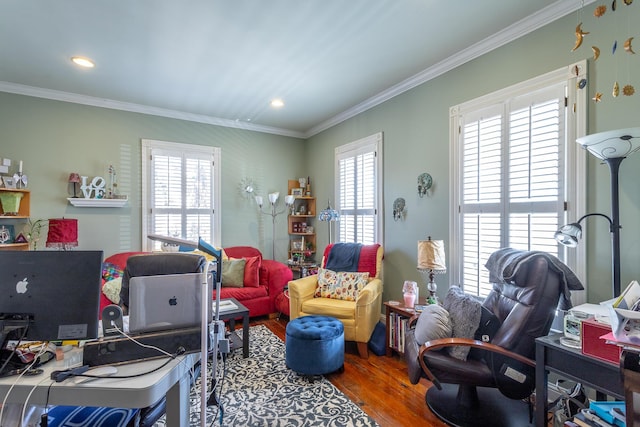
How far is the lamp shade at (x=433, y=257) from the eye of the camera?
272cm

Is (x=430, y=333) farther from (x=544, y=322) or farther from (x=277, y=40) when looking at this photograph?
(x=277, y=40)

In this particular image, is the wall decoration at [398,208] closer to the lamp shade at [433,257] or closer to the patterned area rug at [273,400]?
the lamp shade at [433,257]

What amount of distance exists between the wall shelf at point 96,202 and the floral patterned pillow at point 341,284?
9.09ft

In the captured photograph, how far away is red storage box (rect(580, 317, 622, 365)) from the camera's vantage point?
4.48 feet

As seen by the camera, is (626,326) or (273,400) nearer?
(626,326)

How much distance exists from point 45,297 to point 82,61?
109 inches

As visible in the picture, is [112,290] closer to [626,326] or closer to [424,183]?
[424,183]

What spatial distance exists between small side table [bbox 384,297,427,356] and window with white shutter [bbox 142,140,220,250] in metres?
2.86

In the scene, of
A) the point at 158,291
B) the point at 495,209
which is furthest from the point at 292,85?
the point at 158,291

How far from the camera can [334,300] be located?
11.0 feet

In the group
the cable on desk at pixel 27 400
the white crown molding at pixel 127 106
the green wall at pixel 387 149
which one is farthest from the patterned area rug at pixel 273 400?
the white crown molding at pixel 127 106

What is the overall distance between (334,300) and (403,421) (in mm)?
1467

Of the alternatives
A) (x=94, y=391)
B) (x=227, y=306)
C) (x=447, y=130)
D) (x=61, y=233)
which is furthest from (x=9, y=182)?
(x=447, y=130)

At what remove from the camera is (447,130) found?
297cm
